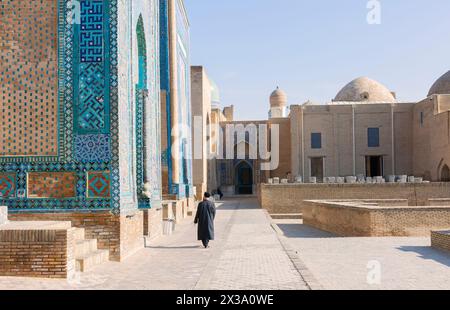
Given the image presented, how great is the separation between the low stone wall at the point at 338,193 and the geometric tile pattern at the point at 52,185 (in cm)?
1459

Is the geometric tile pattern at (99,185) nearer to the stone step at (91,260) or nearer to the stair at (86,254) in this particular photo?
the stair at (86,254)

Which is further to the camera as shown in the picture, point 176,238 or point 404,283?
point 176,238

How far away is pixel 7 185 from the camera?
27.3ft

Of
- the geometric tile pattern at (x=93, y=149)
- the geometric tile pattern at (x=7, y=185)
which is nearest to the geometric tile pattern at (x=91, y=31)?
the geometric tile pattern at (x=93, y=149)

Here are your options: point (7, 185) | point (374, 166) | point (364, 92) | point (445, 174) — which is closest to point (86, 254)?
point (7, 185)

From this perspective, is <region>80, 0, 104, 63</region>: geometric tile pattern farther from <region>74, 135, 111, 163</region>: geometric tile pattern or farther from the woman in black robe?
the woman in black robe

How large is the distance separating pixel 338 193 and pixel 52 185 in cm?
1582

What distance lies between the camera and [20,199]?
Answer: 826 centimetres

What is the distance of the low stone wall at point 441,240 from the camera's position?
1015 cm

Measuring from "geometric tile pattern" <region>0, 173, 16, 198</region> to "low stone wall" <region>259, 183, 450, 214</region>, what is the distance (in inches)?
584

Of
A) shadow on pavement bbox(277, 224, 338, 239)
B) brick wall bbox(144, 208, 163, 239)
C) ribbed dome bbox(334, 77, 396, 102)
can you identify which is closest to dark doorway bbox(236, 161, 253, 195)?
ribbed dome bbox(334, 77, 396, 102)
